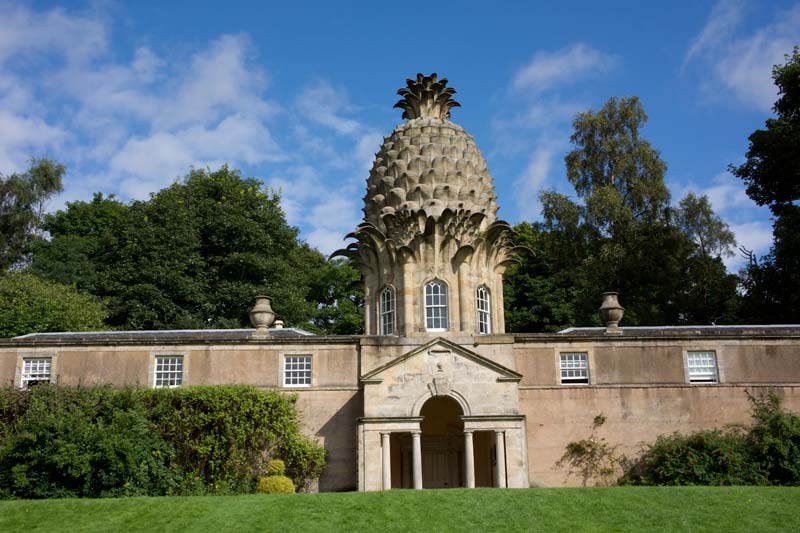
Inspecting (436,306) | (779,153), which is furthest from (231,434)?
(779,153)

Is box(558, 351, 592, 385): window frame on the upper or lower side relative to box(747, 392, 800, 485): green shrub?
upper

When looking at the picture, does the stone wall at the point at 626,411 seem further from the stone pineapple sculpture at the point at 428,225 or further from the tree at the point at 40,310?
the tree at the point at 40,310

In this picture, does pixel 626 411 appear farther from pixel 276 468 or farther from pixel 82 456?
pixel 82 456

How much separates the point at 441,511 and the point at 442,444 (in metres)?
11.0

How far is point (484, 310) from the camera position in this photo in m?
31.6

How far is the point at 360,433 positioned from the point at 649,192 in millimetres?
24246

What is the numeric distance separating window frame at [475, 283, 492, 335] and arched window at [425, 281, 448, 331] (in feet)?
4.48

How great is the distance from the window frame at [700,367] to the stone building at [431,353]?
5 cm

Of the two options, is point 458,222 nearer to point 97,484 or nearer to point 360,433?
point 360,433

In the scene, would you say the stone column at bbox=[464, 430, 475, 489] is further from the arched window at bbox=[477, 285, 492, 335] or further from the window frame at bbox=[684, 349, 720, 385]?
the window frame at bbox=[684, 349, 720, 385]

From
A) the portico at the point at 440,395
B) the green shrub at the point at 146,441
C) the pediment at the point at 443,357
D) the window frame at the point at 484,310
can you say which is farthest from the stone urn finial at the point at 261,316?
the window frame at the point at 484,310

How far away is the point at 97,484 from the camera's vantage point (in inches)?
1000

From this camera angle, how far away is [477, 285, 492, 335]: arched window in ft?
103

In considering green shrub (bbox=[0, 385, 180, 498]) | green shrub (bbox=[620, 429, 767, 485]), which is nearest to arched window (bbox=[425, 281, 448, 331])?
green shrub (bbox=[620, 429, 767, 485])
